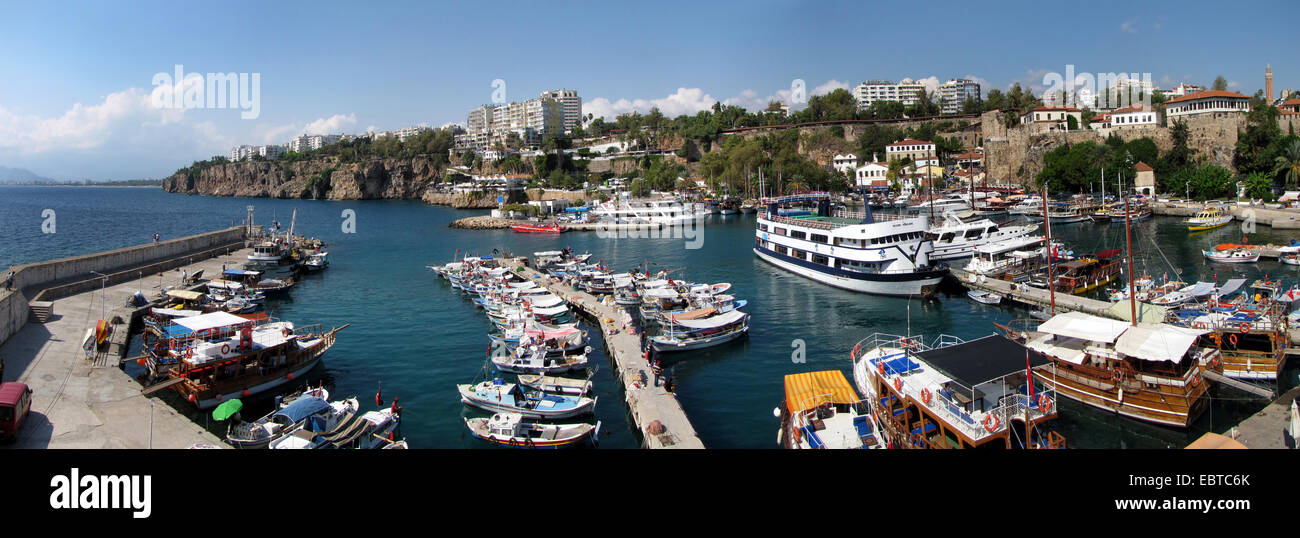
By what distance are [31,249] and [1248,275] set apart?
6245cm

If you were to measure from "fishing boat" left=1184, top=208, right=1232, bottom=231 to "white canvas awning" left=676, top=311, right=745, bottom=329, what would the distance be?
30613 mm

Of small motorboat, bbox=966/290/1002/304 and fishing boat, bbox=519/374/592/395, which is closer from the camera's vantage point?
fishing boat, bbox=519/374/592/395

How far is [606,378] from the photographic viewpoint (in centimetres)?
1591

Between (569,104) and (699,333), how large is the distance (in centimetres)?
13391

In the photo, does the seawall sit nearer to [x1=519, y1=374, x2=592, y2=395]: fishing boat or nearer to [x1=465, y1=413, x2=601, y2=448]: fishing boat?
[x1=465, y1=413, x2=601, y2=448]: fishing boat

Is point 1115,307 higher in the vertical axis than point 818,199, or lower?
lower

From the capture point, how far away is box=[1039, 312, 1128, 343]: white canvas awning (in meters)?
12.0

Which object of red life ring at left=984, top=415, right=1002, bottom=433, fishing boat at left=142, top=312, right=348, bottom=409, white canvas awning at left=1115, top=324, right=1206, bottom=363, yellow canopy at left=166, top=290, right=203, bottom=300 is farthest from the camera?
yellow canopy at left=166, top=290, right=203, bottom=300

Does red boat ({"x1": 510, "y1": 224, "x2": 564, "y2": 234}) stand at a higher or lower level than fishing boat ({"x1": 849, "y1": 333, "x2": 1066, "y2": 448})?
higher


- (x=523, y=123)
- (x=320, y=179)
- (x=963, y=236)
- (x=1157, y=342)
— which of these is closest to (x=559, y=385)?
(x=1157, y=342)

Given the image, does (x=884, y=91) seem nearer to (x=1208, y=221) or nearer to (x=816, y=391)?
(x=1208, y=221)

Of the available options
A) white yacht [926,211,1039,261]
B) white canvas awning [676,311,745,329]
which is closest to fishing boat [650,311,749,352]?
white canvas awning [676,311,745,329]

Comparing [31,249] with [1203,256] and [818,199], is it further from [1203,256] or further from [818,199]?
[1203,256]
